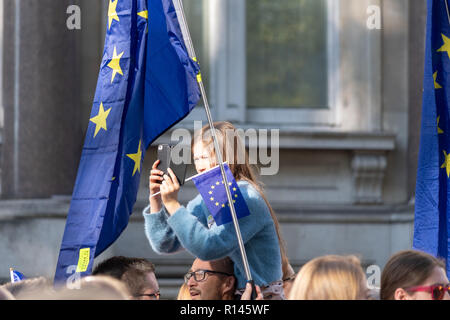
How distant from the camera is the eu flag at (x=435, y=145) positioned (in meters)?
4.64

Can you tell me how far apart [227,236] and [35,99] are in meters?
4.01

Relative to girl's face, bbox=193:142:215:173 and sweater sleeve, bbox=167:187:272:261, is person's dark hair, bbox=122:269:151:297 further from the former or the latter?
girl's face, bbox=193:142:215:173

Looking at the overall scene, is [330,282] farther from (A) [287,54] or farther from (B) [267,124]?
(A) [287,54]

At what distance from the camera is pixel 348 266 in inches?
117

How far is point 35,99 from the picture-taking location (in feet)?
23.7

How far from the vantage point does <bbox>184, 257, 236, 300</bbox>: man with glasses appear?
3.72 m

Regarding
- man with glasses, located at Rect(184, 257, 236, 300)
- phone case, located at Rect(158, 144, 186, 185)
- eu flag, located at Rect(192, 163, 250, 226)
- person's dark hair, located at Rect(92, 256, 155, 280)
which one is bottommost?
man with glasses, located at Rect(184, 257, 236, 300)

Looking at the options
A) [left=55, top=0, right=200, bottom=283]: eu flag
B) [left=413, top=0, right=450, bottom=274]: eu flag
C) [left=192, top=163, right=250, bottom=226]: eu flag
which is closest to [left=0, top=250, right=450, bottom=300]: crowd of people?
[left=192, top=163, right=250, bottom=226]: eu flag

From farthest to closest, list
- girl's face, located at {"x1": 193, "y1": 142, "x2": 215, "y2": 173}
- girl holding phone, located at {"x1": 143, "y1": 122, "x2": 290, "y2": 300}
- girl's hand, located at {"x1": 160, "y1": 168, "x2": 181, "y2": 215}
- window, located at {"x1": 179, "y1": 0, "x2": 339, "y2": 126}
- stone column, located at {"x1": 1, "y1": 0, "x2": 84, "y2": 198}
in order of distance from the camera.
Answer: window, located at {"x1": 179, "y1": 0, "x2": 339, "y2": 126}
stone column, located at {"x1": 1, "y1": 0, "x2": 84, "y2": 198}
girl's face, located at {"x1": 193, "y1": 142, "x2": 215, "y2": 173}
girl's hand, located at {"x1": 160, "y1": 168, "x2": 181, "y2": 215}
girl holding phone, located at {"x1": 143, "y1": 122, "x2": 290, "y2": 300}

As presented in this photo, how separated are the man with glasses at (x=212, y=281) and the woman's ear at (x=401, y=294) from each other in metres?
0.84

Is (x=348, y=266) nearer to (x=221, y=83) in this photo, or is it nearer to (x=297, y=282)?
(x=297, y=282)

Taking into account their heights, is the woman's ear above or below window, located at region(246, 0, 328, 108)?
below

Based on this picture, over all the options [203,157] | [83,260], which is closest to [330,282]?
[203,157]

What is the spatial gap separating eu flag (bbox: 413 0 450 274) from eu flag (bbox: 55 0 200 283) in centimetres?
134
